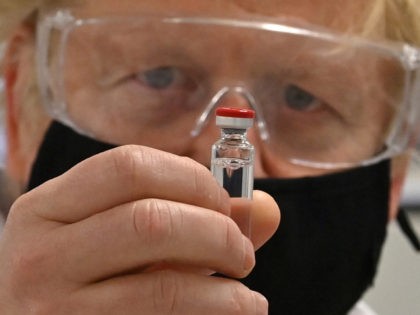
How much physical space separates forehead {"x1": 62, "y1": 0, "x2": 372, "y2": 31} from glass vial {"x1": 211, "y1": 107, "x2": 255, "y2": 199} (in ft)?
1.66

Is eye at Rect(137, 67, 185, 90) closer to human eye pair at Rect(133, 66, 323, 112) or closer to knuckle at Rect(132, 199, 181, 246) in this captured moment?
human eye pair at Rect(133, 66, 323, 112)

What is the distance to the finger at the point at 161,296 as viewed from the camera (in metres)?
0.49

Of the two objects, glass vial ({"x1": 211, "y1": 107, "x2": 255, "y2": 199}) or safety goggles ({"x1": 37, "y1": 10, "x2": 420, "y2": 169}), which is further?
safety goggles ({"x1": 37, "y1": 10, "x2": 420, "y2": 169})

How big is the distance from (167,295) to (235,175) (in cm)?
11

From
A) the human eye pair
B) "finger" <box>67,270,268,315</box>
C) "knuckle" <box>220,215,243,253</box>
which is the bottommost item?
"finger" <box>67,270,268,315</box>

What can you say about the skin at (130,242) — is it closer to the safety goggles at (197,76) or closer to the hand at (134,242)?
the hand at (134,242)

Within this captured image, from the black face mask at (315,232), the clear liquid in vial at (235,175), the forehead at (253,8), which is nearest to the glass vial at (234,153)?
the clear liquid in vial at (235,175)

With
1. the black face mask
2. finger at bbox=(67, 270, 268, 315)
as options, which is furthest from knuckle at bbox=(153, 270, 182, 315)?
the black face mask

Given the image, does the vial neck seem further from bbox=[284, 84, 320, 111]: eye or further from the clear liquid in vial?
bbox=[284, 84, 320, 111]: eye

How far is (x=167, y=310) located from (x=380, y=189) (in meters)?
0.66

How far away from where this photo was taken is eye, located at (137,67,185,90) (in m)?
0.99

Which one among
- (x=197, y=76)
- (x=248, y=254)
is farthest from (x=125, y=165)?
(x=197, y=76)

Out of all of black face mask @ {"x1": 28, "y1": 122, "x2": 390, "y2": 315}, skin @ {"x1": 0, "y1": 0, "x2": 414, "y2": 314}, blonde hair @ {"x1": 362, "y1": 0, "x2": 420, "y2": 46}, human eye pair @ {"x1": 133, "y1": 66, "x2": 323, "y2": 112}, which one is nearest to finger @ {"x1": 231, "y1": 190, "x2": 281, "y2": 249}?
skin @ {"x1": 0, "y1": 0, "x2": 414, "y2": 314}

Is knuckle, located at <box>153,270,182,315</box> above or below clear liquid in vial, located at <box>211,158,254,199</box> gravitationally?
below
